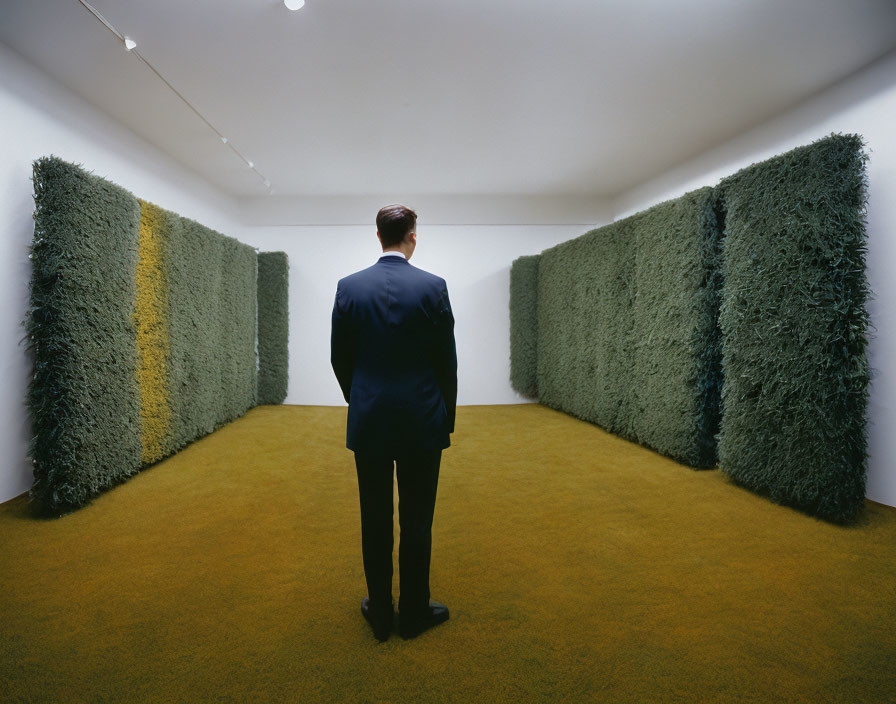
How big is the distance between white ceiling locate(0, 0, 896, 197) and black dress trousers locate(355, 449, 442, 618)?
277cm

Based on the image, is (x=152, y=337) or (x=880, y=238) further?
(x=152, y=337)

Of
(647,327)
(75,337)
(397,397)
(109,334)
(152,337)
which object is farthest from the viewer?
(647,327)

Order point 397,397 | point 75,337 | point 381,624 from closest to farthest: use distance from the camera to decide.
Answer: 1. point 397,397
2. point 381,624
3. point 75,337

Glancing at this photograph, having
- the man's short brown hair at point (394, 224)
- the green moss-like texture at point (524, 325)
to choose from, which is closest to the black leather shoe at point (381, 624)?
the man's short brown hair at point (394, 224)

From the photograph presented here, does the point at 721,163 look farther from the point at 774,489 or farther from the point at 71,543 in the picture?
the point at 71,543

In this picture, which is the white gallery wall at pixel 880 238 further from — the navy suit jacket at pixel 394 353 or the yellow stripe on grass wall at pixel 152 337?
the yellow stripe on grass wall at pixel 152 337

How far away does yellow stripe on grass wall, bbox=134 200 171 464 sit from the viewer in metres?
3.73

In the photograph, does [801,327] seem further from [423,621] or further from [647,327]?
[423,621]

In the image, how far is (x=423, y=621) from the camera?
1.70 meters

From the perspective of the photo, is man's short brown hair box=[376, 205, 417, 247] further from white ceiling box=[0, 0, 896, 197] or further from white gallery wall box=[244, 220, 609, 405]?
white gallery wall box=[244, 220, 609, 405]

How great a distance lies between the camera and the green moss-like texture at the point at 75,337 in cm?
282

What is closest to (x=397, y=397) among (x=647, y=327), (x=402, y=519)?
(x=402, y=519)

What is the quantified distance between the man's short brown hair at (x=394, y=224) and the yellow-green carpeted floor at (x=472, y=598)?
1522mm

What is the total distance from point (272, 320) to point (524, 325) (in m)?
4.00
